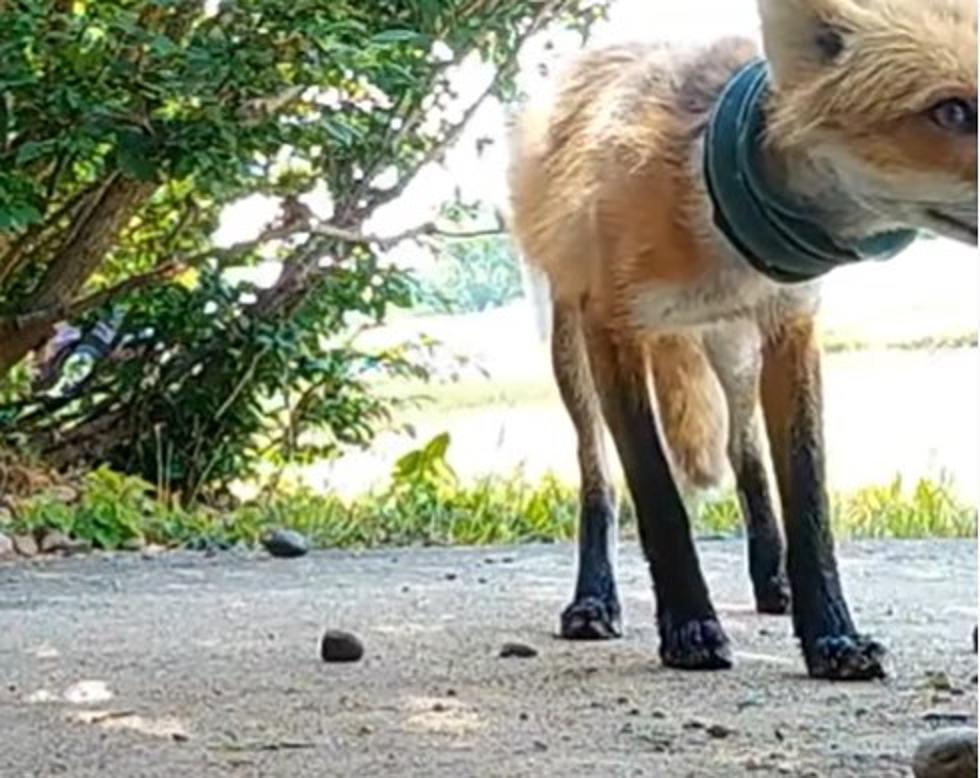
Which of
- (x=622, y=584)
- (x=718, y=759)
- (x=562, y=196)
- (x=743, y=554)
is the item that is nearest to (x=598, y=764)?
(x=718, y=759)

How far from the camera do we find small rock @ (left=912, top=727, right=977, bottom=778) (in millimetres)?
1918

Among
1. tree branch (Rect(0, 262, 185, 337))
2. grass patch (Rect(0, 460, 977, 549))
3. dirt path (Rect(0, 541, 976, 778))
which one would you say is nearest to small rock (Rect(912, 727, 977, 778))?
dirt path (Rect(0, 541, 976, 778))

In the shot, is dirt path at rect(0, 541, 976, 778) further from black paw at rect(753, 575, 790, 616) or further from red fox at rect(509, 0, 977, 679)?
red fox at rect(509, 0, 977, 679)

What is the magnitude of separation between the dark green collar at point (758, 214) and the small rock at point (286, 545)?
232 centimetres

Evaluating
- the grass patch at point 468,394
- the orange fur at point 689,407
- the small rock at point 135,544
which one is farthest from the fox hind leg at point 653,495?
the grass patch at point 468,394

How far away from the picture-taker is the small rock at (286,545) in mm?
4984

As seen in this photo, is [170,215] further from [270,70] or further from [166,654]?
[166,654]

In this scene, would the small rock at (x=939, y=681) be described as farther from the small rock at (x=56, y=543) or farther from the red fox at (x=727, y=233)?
the small rock at (x=56, y=543)

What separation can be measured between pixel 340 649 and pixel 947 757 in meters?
1.27

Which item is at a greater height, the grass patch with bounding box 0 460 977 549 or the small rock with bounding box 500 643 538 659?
the grass patch with bounding box 0 460 977 549

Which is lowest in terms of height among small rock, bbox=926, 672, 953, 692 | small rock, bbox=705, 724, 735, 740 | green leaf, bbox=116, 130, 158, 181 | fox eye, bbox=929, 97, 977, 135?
small rock, bbox=705, 724, 735, 740

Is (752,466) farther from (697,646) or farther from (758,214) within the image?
(758,214)

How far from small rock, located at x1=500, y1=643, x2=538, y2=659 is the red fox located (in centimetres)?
21

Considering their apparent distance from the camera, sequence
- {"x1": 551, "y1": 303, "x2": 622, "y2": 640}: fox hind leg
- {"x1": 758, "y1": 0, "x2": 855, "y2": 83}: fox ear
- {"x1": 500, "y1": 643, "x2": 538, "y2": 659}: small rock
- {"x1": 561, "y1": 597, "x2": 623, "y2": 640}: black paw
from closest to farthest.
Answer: {"x1": 758, "y1": 0, "x2": 855, "y2": 83}: fox ear, {"x1": 500, "y1": 643, "x2": 538, "y2": 659}: small rock, {"x1": 561, "y1": 597, "x2": 623, "y2": 640}: black paw, {"x1": 551, "y1": 303, "x2": 622, "y2": 640}: fox hind leg
